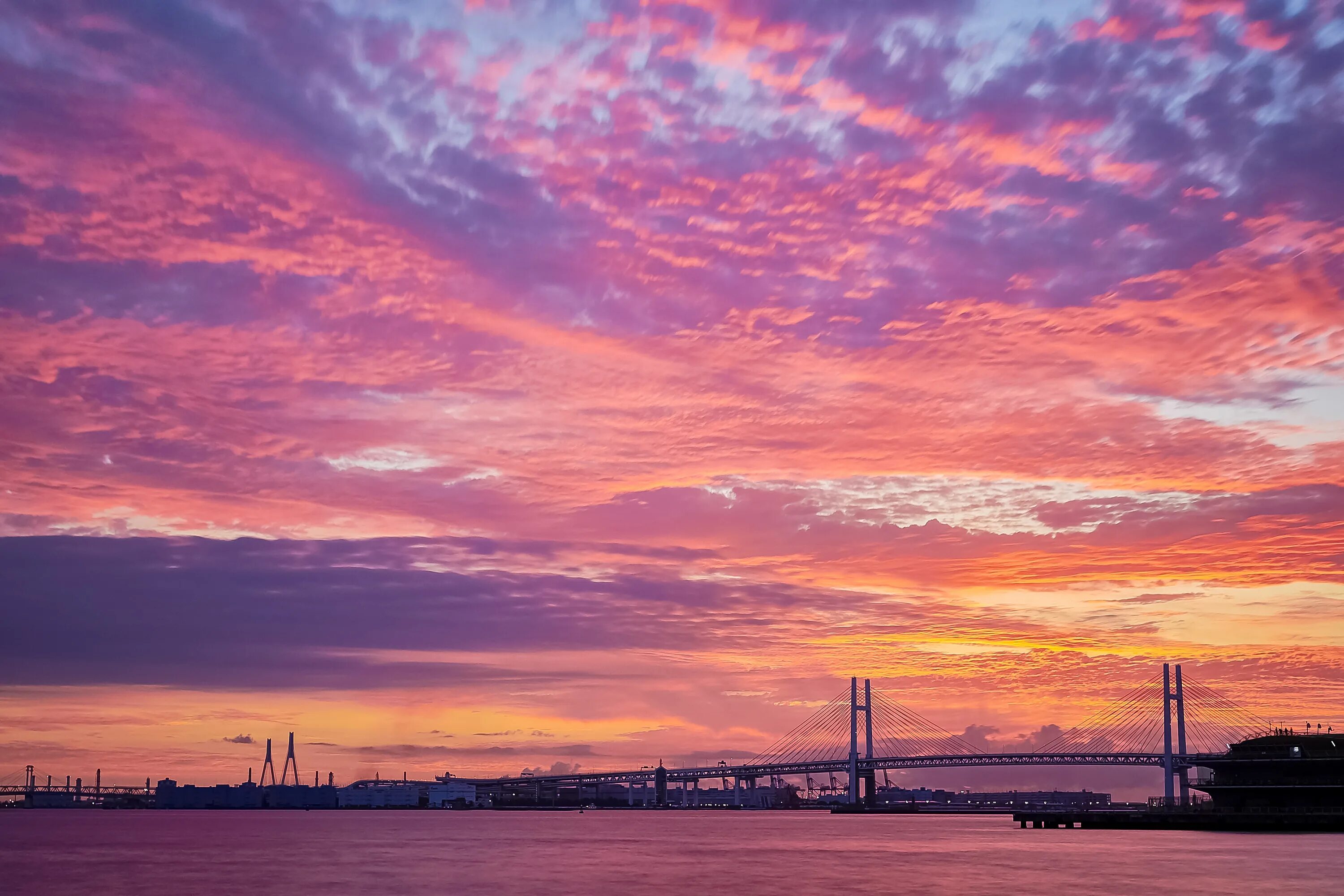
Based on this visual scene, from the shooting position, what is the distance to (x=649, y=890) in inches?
2060

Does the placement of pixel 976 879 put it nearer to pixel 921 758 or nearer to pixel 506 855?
pixel 506 855

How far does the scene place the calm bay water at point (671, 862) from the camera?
53781 millimetres

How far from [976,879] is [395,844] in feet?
166

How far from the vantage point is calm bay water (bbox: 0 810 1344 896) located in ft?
176

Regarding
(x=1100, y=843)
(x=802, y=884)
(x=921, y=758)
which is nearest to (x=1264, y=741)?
(x=1100, y=843)

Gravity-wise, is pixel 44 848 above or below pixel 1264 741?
below

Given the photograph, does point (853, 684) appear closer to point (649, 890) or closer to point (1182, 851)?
point (1182, 851)

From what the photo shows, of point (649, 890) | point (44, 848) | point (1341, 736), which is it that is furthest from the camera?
point (44, 848)

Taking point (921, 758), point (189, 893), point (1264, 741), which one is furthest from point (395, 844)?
point (921, 758)

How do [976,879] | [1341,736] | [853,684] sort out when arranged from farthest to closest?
[853,684] → [1341,736] → [976,879]

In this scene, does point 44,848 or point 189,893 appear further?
point 44,848

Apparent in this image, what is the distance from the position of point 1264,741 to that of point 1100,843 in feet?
44.6

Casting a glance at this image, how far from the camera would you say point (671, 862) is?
7100 cm

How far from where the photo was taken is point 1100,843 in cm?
8694
